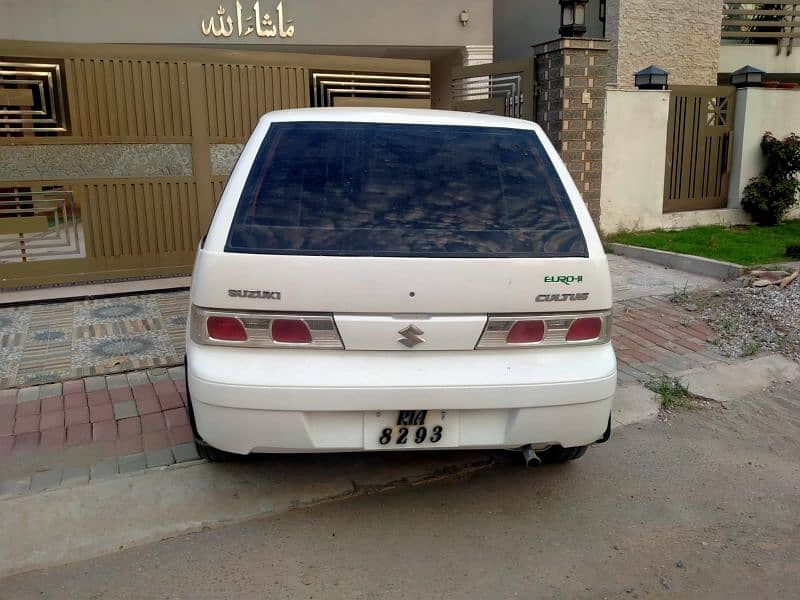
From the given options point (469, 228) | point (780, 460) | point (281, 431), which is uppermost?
point (469, 228)

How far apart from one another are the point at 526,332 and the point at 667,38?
13.4m

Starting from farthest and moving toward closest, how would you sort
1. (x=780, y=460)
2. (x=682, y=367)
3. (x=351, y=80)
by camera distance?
1. (x=351, y=80)
2. (x=682, y=367)
3. (x=780, y=460)

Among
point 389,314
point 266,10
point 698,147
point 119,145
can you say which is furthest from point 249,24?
point 389,314

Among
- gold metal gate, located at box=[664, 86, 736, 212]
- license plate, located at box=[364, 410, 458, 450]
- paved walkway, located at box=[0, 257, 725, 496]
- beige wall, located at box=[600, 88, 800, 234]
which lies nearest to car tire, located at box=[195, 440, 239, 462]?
paved walkway, located at box=[0, 257, 725, 496]

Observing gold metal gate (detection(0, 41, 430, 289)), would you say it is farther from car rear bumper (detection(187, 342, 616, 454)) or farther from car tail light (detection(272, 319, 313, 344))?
car tail light (detection(272, 319, 313, 344))

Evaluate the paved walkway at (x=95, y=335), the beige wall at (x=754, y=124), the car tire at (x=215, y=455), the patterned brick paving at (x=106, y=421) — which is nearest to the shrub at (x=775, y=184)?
the beige wall at (x=754, y=124)

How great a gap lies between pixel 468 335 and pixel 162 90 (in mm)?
5308

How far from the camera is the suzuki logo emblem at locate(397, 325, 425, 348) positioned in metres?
3.00

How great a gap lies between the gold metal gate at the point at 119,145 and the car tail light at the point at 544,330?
5043 millimetres

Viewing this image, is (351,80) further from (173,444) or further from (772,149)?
(772,149)

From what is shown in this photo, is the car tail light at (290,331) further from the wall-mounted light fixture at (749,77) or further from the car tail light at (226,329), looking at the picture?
the wall-mounted light fixture at (749,77)

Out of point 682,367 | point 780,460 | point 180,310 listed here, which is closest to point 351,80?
point 180,310

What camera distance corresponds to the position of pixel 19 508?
333 cm

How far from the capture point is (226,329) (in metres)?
3.00
